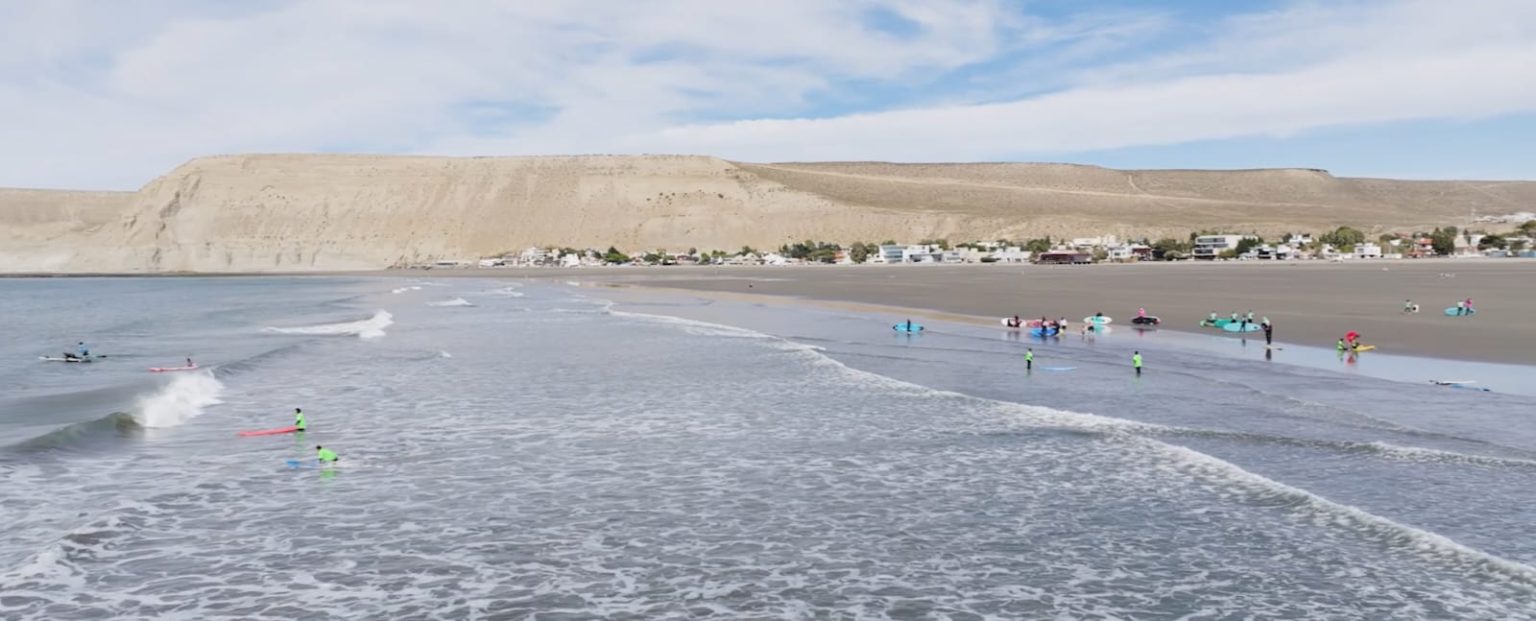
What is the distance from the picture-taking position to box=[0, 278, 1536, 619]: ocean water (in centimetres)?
930

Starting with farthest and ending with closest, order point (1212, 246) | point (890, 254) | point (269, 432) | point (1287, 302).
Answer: point (890, 254) < point (1212, 246) < point (1287, 302) < point (269, 432)

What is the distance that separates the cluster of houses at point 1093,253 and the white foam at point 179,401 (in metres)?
107

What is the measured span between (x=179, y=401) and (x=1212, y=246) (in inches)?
5187

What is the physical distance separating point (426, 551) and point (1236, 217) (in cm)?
20081

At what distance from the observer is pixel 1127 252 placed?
134000 mm

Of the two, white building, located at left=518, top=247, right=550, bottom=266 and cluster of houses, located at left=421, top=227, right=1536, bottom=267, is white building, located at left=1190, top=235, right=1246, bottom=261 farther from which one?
white building, located at left=518, top=247, right=550, bottom=266

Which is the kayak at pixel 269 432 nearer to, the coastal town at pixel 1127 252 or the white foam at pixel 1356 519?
the white foam at pixel 1356 519

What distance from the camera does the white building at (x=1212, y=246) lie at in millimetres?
130875

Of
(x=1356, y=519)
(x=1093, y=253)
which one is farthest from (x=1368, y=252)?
(x=1356, y=519)

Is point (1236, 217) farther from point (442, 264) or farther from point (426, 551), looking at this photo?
point (426, 551)

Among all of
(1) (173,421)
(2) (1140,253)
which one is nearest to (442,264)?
(2) (1140,253)

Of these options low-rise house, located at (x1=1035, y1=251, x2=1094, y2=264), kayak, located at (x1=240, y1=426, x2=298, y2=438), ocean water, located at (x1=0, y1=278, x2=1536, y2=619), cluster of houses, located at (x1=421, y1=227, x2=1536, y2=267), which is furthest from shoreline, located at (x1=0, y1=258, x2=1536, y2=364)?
cluster of houses, located at (x1=421, y1=227, x2=1536, y2=267)

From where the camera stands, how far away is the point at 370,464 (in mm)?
15039

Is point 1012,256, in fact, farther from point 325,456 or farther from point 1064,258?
point 325,456
